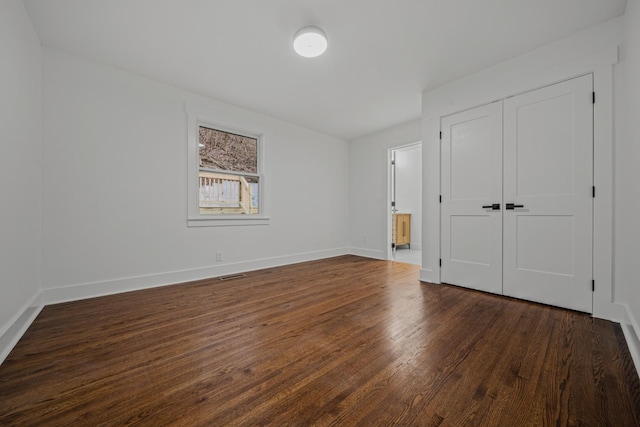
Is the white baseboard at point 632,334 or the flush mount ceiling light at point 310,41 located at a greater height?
the flush mount ceiling light at point 310,41

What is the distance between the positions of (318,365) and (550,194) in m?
2.65

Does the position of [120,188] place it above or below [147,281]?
above

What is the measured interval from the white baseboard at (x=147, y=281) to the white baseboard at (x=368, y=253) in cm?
161

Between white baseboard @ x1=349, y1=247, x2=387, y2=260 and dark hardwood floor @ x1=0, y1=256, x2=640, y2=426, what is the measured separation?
2.35 metres

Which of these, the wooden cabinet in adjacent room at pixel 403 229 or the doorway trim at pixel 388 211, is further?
the wooden cabinet in adjacent room at pixel 403 229

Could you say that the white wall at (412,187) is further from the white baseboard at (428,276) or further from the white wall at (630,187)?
the white wall at (630,187)

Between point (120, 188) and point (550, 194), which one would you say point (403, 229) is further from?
point (120, 188)

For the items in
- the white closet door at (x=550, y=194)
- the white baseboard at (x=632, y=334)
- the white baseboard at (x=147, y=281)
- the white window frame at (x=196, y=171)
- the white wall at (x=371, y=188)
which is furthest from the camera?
the white wall at (x=371, y=188)

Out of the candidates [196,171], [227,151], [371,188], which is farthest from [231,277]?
[371,188]

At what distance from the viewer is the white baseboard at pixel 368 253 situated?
492cm

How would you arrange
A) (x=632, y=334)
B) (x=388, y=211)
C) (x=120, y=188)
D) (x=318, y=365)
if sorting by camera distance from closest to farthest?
1. (x=318, y=365)
2. (x=632, y=334)
3. (x=120, y=188)
4. (x=388, y=211)

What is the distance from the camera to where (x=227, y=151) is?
3.82 meters

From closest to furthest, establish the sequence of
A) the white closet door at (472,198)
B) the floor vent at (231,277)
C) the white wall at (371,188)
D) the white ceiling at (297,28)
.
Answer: the white ceiling at (297,28) < the white closet door at (472,198) < the floor vent at (231,277) < the white wall at (371,188)

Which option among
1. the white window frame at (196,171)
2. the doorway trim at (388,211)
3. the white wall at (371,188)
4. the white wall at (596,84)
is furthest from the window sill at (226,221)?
the white wall at (596,84)
